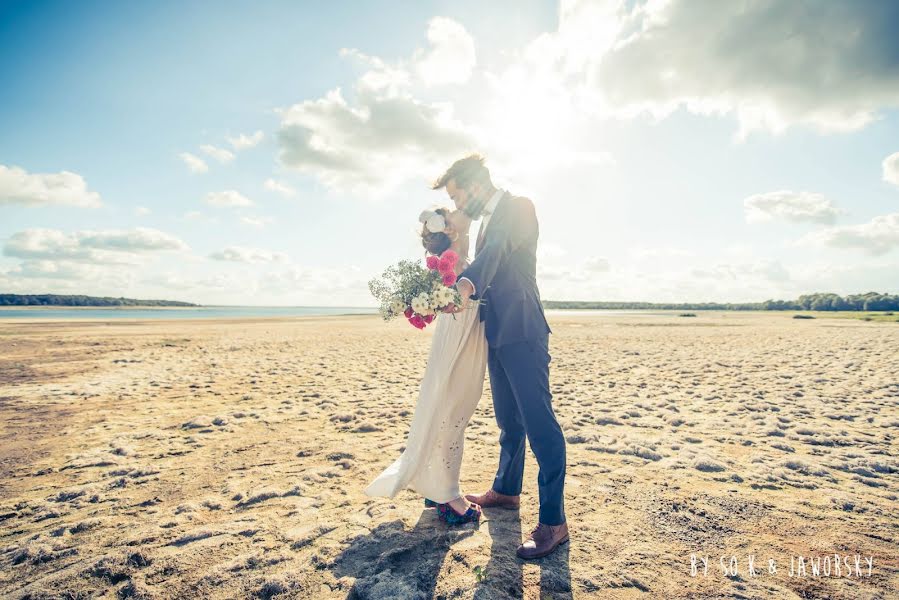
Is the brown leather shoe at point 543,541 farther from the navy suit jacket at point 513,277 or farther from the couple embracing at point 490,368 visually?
the navy suit jacket at point 513,277

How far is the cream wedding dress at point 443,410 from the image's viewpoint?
9.86 ft

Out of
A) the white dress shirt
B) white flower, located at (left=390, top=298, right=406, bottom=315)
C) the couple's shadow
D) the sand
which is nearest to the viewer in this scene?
the couple's shadow

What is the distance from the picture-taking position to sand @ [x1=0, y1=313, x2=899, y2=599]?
8.03 feet

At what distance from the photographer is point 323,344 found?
16.7 meters

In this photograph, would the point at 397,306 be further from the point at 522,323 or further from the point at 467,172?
the point at 467,172

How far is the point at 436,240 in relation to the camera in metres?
3.01

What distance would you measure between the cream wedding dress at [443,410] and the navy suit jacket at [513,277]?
0.23 m

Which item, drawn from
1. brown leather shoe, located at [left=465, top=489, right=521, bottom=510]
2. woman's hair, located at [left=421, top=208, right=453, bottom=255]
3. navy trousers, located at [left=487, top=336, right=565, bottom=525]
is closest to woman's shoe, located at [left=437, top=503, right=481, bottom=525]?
brown leather shoe, located at [left=465, top=489, right=521, bottom=510]

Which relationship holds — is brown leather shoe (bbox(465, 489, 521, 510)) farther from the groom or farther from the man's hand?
the man's hand

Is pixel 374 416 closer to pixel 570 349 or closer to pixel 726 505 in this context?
pixel 726 505

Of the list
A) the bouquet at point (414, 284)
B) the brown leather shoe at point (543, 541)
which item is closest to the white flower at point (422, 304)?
the bouquet at point (414, 284)

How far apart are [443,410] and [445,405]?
0.04m

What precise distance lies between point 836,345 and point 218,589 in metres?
19.0

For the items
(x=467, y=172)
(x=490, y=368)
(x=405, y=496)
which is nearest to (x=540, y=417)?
(x=490, y=368)
